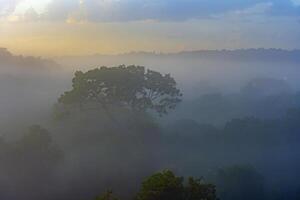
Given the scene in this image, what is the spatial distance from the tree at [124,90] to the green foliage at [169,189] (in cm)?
1671

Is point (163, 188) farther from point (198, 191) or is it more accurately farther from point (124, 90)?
point (124, 90)

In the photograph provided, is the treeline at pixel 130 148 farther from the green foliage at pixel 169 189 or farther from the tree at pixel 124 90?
the green foliage at pixel 169 189

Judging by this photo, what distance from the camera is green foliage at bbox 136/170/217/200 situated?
16.8 metres

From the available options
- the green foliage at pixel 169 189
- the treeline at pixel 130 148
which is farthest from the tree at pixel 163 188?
the treeline at pixel 130 148

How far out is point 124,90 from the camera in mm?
34250

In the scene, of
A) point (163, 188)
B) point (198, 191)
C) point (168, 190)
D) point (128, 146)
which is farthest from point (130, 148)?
point (163, 188)

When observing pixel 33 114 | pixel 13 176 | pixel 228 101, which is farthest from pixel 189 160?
pixel 228 101

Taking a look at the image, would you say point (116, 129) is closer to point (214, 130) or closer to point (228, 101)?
point (214, 130)

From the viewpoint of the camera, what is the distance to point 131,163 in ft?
103

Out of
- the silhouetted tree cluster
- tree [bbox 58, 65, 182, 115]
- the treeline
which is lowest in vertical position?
the silhouetted tree cluster

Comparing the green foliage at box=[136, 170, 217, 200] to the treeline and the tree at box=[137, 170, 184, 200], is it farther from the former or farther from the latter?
the treeline

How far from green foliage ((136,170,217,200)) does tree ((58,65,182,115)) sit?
54.8 ft

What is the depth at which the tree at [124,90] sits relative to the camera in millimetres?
33219

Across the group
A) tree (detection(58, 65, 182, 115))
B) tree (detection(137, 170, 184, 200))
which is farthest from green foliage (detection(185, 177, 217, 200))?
tree (detection(58, 65, 182, 115))
